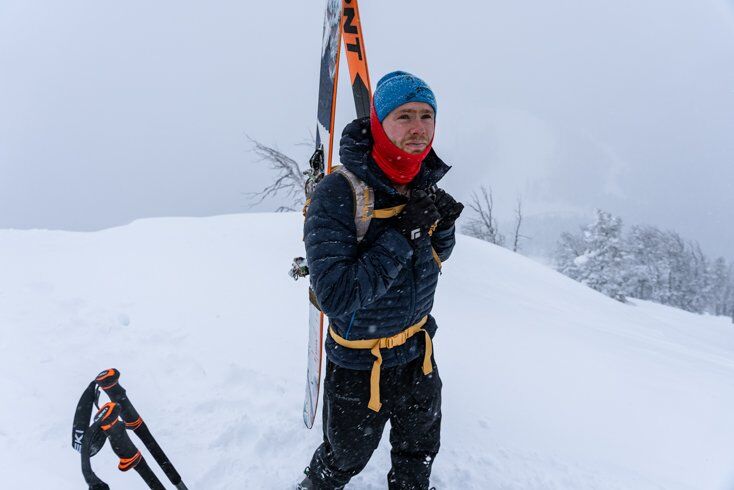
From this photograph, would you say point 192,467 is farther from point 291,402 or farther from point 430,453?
point 430,453

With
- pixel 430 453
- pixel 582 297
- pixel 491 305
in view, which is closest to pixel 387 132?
pixel 430 453

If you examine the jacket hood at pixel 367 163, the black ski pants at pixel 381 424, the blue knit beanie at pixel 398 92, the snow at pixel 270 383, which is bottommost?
the snow at pixel 270 383

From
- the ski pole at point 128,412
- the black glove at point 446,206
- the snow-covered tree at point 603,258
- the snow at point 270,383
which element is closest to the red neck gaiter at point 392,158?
the black glove at point 446,206

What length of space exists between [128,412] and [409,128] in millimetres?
1900

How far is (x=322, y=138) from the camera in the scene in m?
3.20

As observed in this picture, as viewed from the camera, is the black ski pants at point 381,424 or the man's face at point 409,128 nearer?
the man's face at point 409,128

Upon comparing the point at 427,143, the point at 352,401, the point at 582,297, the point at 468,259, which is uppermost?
the point at 427,143

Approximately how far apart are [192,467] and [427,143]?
8.82 feet

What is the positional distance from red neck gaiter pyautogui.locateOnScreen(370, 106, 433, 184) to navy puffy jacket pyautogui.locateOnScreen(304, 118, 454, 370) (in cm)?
4

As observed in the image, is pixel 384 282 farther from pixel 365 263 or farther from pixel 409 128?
pixel 409 128

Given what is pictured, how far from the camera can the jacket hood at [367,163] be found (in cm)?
180

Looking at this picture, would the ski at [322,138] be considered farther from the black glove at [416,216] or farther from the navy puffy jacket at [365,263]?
the black glove at [416,216]

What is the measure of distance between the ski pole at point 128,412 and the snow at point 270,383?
714 millimetres

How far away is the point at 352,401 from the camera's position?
2.03 m
